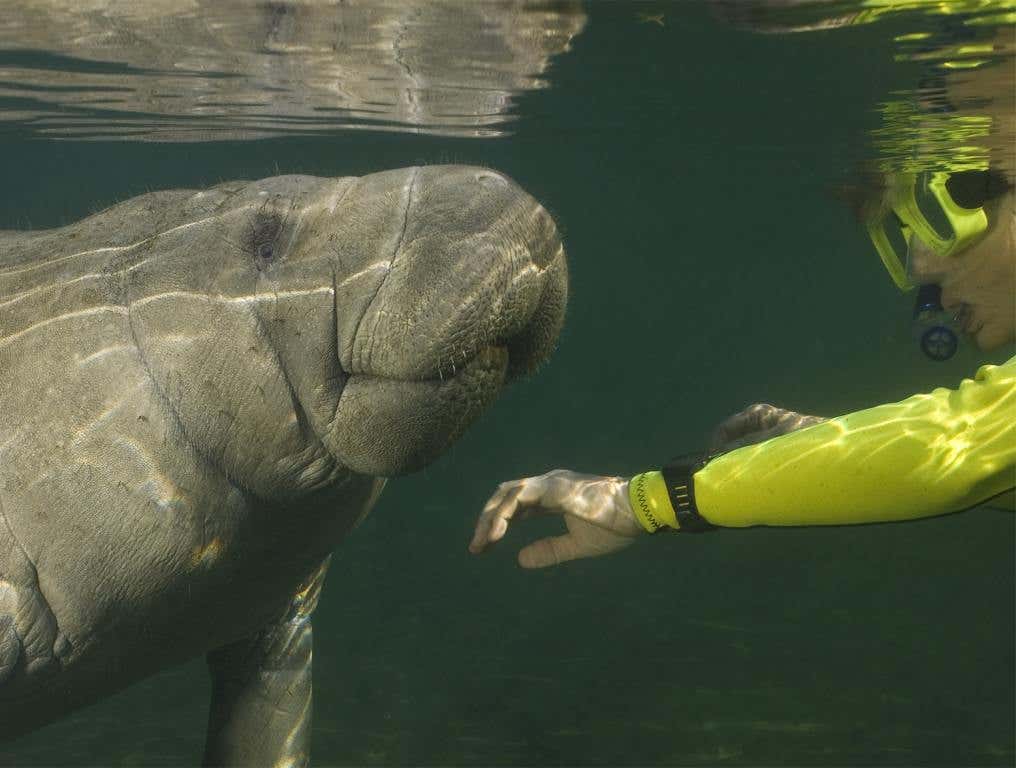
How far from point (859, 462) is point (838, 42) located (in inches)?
256

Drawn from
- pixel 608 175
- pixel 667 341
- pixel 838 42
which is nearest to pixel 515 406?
pixel 608 175

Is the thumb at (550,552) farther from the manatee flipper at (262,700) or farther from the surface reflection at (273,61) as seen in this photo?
the surface reflection at (273,61)

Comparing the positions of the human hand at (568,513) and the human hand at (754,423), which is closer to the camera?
the human hand at (568,513)

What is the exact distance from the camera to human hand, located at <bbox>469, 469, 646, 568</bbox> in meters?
2.88

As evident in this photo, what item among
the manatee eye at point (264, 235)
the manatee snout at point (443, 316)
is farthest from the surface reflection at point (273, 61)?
the manatee snout at point (443, 316)

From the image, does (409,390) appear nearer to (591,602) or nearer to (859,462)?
(859,462)

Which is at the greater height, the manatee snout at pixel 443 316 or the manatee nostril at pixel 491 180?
the manatee nostril at pixel 491 180

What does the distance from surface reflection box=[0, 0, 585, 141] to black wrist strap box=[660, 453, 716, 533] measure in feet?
16.4

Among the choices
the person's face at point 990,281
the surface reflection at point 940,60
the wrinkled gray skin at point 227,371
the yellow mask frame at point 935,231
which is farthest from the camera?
the surface reflection at point 940,60

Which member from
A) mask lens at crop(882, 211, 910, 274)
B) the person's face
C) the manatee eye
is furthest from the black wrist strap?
mask lens at crop(882, 211, 910, 274)

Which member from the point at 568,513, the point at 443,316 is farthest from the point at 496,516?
the point at 443,316

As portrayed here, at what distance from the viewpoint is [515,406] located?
47.7 m

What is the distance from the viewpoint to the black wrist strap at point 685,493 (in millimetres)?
2709

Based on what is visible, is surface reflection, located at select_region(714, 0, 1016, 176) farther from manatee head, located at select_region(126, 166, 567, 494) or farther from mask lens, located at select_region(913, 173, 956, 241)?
manatee head, located at select_region(126, 166, 567, 494)
